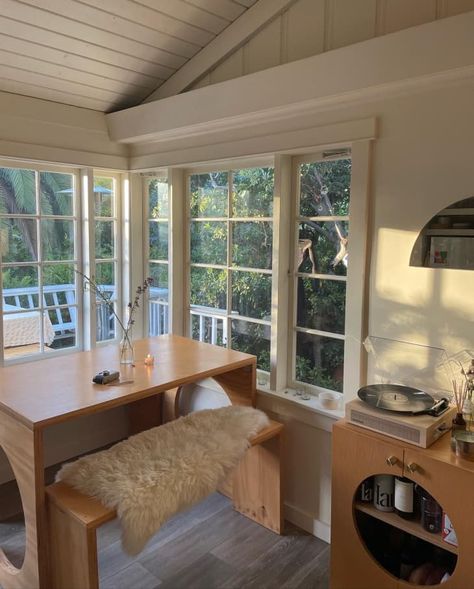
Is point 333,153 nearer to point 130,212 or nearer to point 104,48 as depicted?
point 104,48

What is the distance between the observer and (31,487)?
5.55 feet

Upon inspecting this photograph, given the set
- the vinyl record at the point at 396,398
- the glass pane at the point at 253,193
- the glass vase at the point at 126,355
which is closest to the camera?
the vinyl record at the point at 396,398

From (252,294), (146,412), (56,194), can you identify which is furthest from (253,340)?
(56,194)

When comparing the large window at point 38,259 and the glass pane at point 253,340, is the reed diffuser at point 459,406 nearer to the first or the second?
the glass pane at point 253,340

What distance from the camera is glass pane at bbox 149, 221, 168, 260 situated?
3.19m

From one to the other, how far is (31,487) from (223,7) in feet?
7.35

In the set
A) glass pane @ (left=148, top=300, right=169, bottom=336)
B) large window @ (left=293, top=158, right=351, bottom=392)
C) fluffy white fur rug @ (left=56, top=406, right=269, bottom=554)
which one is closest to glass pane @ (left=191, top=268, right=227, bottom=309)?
glass pane @ (left=148, top=300, right=169, bottom=336)

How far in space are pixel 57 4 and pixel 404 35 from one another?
144cm

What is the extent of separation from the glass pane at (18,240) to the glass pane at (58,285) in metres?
0.14

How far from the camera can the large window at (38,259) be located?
9.12 feet

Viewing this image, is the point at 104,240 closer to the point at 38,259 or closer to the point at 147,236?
the point at 147,236

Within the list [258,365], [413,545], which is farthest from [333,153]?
[413,545]

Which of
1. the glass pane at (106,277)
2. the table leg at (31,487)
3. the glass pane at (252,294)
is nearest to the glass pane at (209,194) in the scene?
the glass pane at (252,294)

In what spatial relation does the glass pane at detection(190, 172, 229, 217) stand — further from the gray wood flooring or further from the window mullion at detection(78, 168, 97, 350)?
the gray wood flooring
